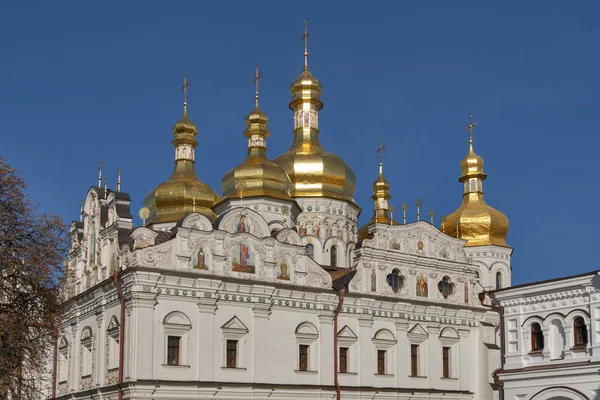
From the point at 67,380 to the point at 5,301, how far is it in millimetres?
10901

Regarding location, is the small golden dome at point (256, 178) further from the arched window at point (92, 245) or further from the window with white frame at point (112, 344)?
the window with white frame at point (112, 344)

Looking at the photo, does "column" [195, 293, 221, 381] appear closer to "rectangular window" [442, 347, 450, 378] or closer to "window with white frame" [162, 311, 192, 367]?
"window with white frame" [162, 311, 192, 367]

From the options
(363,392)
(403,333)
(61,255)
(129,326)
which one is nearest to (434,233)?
(403,333)

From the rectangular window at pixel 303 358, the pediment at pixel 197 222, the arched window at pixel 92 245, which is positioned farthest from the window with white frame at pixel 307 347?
the arched window at pixel 92 245

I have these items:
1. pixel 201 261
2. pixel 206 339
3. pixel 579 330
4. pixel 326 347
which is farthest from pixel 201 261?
pixel 579 330

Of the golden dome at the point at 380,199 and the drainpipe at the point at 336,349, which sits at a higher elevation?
the golden dome at the point at 380,199

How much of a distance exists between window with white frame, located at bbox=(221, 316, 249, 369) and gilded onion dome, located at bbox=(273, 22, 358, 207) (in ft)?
39.3

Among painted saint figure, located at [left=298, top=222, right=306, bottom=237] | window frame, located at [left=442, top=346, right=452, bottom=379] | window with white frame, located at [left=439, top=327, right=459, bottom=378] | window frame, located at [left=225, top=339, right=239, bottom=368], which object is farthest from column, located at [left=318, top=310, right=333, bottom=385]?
painted saint figure, located at [left=298, top=222, right=306, bottom=237]

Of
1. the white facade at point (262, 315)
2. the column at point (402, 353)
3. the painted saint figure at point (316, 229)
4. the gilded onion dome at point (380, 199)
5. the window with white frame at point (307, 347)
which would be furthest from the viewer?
the gilded onion dome at point (380, 199)

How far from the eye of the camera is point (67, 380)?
111 ft

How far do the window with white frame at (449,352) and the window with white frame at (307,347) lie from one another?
6.06 meters

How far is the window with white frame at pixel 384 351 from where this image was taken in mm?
34344

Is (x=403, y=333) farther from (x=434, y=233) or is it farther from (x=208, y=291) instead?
(x=208, y=291)

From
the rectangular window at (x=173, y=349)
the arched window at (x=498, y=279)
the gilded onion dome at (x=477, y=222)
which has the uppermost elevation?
the gilded onion dome at (x=477, y=222)
